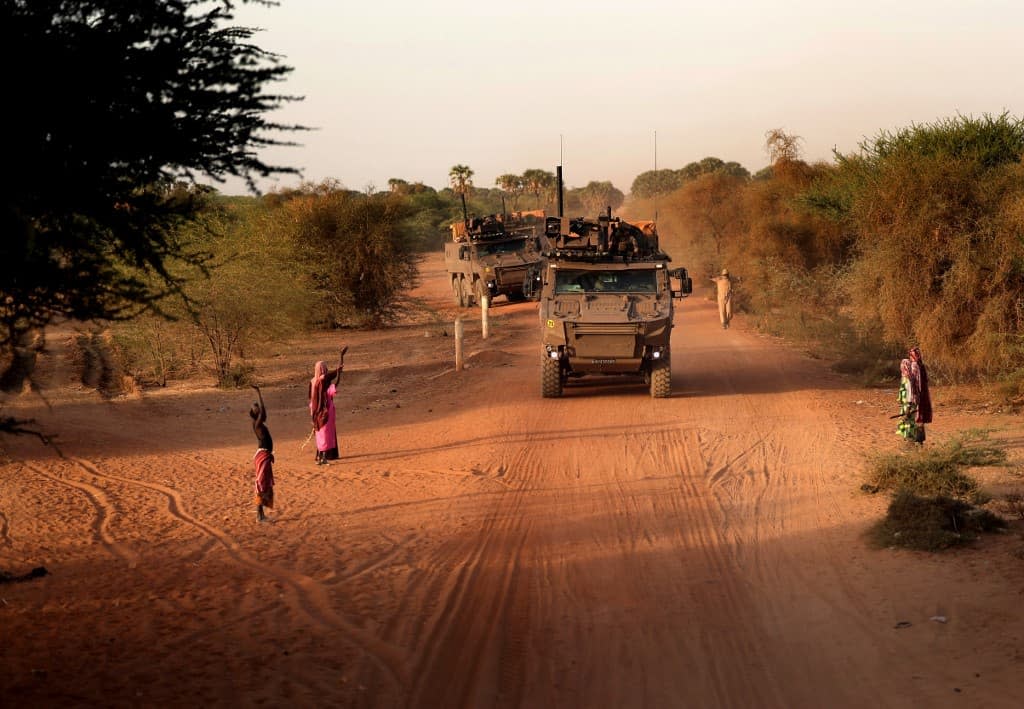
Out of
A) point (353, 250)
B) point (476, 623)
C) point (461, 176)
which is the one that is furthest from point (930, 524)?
point (461, 176)

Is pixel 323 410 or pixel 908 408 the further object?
pixel 323 410

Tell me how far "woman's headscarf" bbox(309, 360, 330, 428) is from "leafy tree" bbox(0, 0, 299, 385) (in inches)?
209

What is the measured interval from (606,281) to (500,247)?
15.6 metres

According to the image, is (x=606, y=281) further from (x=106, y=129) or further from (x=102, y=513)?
(x=106, y=129)

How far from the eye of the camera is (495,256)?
3173 cm

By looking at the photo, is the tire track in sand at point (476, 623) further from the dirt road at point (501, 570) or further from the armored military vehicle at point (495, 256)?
the armored military vehicle at point (495, 256)

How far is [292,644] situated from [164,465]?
22.0 feet

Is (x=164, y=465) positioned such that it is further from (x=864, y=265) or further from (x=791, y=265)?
(x=791, y=265)

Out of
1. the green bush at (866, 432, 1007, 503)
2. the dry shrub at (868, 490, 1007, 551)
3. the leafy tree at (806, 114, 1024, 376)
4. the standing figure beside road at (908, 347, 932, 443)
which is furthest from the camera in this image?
the leafy tree at (806, 114, 1024, 376)

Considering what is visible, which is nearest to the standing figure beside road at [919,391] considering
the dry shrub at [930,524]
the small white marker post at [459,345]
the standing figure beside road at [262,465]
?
the dry shrub at [930,524]

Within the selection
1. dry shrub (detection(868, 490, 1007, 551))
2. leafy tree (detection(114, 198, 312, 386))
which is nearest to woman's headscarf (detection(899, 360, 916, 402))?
dry shrub (detection(868, 490, 1007, 551))

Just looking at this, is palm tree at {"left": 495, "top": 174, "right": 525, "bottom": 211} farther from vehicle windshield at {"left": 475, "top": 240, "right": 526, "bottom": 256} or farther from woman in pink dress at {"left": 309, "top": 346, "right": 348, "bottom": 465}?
woman in pink dress at {"left": 309, "top": 346, "right": 348, "bottom": 465}

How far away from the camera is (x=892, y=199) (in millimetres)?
16797

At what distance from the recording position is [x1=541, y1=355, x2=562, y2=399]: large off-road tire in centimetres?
1631
